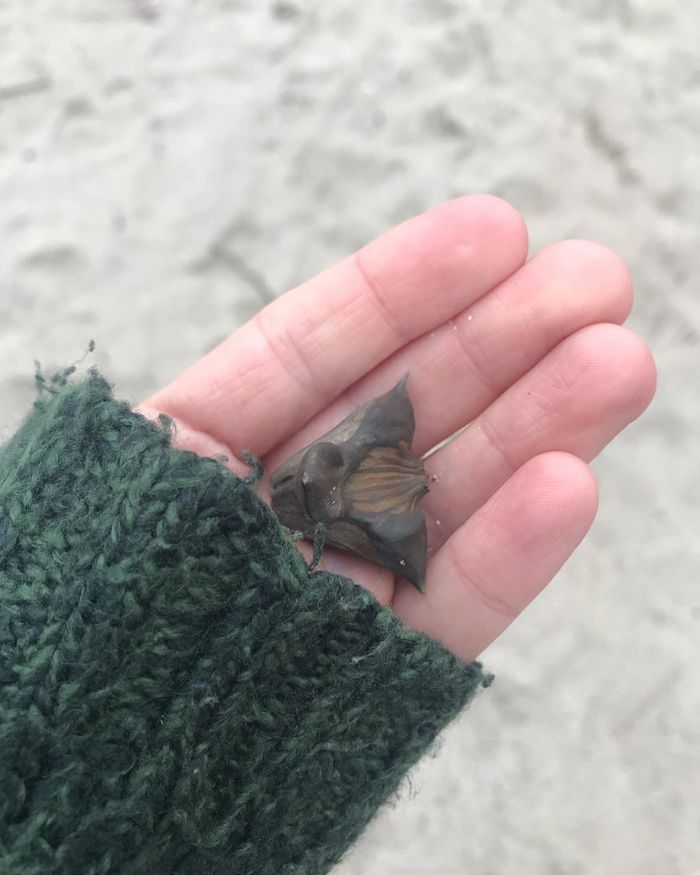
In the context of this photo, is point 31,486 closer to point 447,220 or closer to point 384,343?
point 384,343

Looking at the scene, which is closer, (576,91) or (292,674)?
(292,674)

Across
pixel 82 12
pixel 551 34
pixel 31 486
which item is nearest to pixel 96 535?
pixel 31 486

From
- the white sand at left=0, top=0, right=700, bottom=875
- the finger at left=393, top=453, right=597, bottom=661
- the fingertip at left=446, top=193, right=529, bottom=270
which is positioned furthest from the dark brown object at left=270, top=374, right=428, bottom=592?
the white sand at left=0, top=0, right=700, bottom=875

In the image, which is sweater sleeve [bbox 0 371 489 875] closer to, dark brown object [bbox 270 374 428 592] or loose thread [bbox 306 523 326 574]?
loose thread [bbox 306 523 326 574]

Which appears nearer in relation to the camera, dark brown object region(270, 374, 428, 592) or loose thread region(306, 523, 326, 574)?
loose thread region(306, 523, 326, 574)

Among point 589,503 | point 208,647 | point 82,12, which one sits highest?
point 82,12

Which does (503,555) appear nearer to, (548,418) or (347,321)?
(548,418)

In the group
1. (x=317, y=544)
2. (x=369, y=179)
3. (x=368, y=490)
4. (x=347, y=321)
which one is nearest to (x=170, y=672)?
(x=317, y=544)
